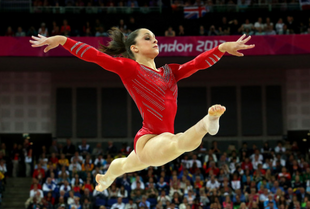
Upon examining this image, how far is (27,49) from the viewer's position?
51.9 feet

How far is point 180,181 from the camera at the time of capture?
14898mm

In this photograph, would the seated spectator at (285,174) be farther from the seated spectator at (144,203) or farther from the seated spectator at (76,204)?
the seated spectator at (76,204)

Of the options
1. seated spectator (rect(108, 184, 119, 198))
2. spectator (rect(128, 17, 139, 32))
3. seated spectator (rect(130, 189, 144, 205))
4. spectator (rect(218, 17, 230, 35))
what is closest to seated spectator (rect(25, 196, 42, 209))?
seated spectator (rect(108, 184, 119, 198))

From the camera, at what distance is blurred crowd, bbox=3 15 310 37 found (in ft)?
54.9

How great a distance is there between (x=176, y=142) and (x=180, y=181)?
33.0ft

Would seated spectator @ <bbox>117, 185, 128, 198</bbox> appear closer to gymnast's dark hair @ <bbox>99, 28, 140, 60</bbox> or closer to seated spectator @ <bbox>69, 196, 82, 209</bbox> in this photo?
→ seated spectator @ <bbox>69, 196, 82, 209</bbox>

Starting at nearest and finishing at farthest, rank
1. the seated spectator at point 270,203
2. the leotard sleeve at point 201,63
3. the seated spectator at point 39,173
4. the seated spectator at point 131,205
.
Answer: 1. the leotard sleeve at point 201,63
2. the seated spectator at point 270,203
3. the seated spectator at point 131,205
4. the seated spectator at point 39,173

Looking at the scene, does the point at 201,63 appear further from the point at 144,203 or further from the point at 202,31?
the point at 202,31

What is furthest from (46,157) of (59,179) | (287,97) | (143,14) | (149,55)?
(149,55)

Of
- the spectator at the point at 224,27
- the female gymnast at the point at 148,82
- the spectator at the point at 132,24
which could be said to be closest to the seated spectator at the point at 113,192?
the spectator at the point at 132,24

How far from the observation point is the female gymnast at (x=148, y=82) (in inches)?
206

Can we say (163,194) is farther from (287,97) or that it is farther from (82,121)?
(287,97)

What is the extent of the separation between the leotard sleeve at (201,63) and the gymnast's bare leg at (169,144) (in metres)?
0.94

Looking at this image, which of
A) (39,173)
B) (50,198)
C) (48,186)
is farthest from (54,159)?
(50,198)
